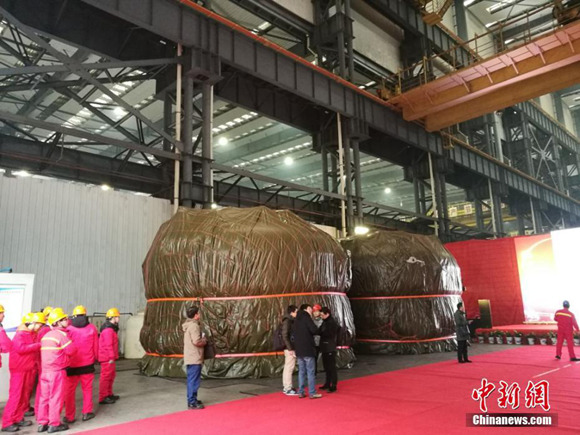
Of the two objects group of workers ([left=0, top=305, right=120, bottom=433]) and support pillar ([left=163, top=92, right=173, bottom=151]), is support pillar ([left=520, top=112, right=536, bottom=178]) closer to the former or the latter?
support pillar ([left=163, top=92, right=173, bottom=151])

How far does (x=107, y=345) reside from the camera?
7223 millimetres

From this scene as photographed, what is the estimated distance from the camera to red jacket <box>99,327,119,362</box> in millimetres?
7148

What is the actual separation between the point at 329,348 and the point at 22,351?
4.61 m

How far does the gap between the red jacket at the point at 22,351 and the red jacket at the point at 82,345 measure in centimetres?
53

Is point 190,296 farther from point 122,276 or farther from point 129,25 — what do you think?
point 129,25

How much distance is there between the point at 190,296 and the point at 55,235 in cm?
503

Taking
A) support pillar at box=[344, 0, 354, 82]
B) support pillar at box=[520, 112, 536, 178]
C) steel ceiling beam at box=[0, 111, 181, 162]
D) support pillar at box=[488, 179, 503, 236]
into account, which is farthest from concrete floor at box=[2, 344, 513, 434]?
support pillar at box=[520, 112, 536, 178]

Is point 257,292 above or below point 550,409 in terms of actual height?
above

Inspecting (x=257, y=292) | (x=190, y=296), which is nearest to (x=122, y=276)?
(x=190, y=296)

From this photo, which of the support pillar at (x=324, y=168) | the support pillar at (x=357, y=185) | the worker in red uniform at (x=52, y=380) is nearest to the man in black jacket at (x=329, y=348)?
the worker in red uniform at (x=52, y=380)

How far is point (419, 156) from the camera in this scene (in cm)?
2522

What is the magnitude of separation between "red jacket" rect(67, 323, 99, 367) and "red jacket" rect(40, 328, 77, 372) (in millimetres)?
400

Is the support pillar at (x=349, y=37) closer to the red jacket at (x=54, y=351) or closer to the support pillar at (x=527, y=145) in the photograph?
the red jacket at (x=54, y=351)

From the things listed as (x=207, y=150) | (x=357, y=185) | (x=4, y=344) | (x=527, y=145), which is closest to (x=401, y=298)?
(x=207, y=150)
